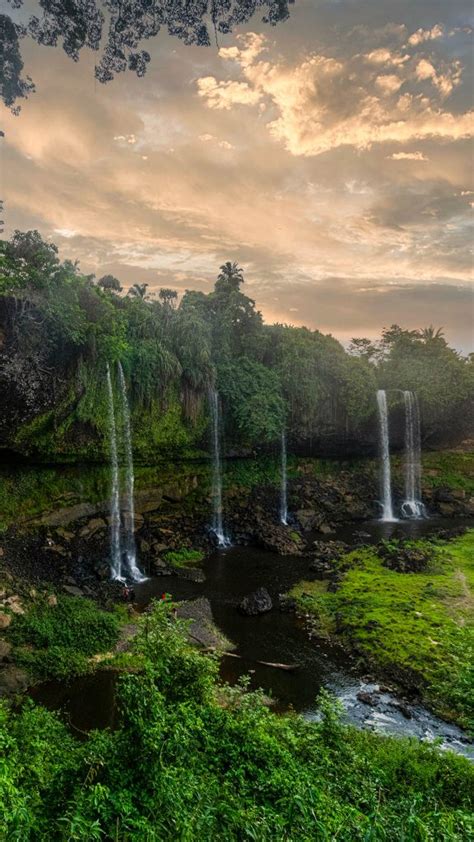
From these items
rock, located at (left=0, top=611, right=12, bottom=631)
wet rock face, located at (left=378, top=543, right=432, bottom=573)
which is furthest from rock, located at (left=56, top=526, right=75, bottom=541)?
wet rock face, located at (left=378, top=543, right=432, bottom=573)

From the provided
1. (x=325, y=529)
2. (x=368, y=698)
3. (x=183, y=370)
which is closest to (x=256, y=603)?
(x=368, y=698)

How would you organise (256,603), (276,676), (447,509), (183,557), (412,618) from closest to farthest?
(276,676) → (412,618) → (256,603) → (183,557) → (447,509)

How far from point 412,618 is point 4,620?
14.4 meters

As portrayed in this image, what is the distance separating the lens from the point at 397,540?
88.5 feet

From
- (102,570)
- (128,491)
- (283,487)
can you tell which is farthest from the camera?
(283,487)

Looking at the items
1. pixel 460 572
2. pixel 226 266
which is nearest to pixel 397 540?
pixel 460 572

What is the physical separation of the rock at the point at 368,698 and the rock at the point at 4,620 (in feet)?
35.9

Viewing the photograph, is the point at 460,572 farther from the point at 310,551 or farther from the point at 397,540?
the point at 310,551

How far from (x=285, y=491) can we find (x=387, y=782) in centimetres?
2563

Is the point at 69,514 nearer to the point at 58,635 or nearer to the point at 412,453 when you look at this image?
the point at 58,635

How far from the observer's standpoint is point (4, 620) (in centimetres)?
1377

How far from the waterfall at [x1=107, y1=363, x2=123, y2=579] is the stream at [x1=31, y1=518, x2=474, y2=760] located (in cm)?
251

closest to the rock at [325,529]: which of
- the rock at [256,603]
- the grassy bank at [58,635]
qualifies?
the rock at [256,603]

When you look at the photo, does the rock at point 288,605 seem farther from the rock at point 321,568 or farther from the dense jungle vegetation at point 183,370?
the dense jungle vegetation at point 183,370
